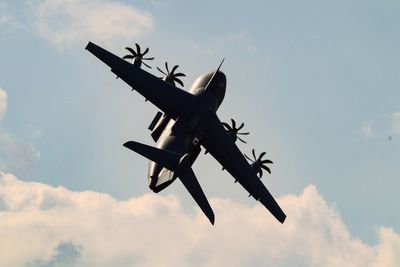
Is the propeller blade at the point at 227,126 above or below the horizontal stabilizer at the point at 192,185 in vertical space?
above

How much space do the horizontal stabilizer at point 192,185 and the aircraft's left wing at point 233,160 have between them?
560 cm

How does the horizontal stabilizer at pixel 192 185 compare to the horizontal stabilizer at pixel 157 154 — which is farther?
the horizontal stabilizer at pixel 192 185

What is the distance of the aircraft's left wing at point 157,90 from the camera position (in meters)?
43.3

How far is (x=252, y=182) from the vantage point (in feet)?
154

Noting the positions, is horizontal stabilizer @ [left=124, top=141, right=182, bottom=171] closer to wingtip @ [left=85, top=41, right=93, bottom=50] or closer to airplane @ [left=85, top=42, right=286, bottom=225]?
airplane @ [left=85, top=42, right=286, bottom=225]

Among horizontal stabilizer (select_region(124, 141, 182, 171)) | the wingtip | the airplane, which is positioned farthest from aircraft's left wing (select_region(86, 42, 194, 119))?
horizontal stabilizer (select_region(124, 141, 182, 171))

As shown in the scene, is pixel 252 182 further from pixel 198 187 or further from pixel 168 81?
pixel 168 81

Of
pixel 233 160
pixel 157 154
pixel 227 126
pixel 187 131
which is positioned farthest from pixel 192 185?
pixel 227 126

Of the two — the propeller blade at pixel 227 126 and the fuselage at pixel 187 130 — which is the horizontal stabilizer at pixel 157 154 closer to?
the fuselage at pixel 187 130

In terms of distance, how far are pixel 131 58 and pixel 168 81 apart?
4186 millimetres

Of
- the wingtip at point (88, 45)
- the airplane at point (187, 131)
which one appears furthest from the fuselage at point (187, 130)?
the wingtip at point (88, 45)

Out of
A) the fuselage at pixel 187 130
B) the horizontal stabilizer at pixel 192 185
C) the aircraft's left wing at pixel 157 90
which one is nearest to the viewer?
the horizontal stabilizer at pixel 192 185

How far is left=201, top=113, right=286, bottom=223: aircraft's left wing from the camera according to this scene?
44.3 metres

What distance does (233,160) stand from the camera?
46.0 metres
